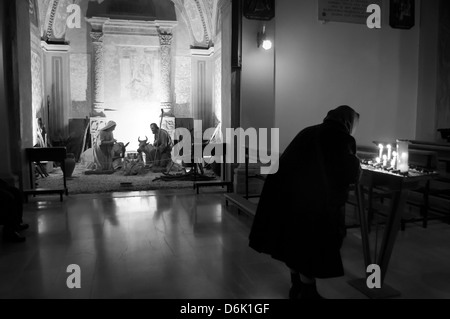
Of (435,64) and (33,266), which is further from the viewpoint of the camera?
(435,64)

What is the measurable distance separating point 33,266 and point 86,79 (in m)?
10.8

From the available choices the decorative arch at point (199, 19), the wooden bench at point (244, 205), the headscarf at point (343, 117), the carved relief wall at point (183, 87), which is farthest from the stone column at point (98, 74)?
the headscarf at point (343, 117)

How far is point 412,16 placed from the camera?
777 centimetres

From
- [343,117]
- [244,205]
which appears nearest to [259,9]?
[244,205]

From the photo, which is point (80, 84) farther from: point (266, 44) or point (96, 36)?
point (266, 44)

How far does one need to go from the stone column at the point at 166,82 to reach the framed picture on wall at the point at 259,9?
7179 millimetres

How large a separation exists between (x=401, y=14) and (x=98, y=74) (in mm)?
9538

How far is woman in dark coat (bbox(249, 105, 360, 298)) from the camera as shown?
2.98 m

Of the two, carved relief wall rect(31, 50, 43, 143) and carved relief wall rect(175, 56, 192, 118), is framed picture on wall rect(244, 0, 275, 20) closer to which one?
carved relief wall rect(31, 50, 43, 143)

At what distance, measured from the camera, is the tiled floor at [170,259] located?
11.5 feet

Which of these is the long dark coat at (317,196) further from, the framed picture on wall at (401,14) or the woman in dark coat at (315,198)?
the framed picture on wall at (401,14)
